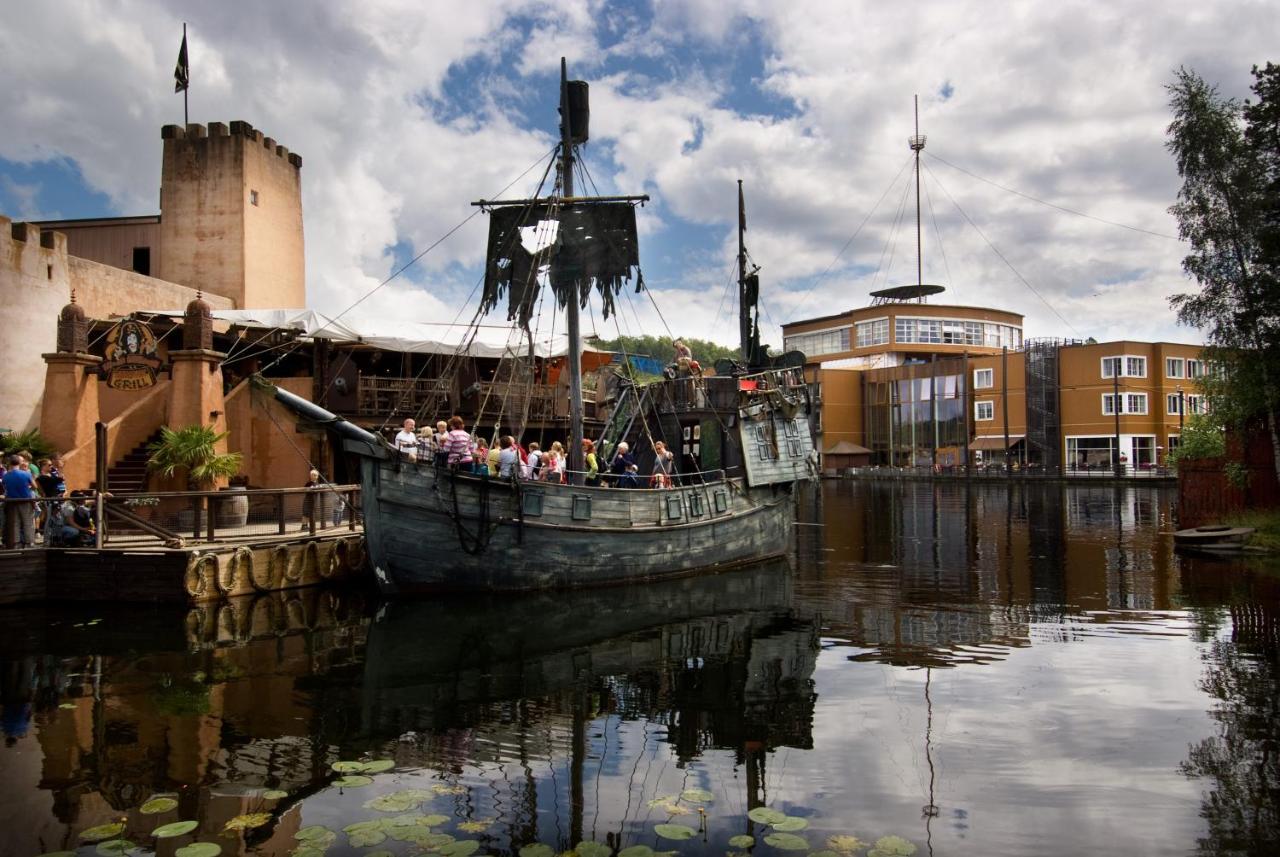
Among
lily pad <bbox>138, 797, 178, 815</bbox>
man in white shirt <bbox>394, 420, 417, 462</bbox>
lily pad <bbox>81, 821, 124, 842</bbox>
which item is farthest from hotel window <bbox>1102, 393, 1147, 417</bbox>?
lily pad <bbox>81, 821, 124, 842</bbox>

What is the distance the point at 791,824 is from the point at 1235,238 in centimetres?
2507

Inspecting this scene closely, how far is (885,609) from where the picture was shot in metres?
16.0


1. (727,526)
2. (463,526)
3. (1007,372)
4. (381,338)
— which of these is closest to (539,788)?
(463,526)

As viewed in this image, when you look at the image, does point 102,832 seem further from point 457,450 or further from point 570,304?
point 570,304

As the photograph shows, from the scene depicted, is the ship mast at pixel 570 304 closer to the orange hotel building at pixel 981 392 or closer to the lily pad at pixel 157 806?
the lily pad at pixel 157 806

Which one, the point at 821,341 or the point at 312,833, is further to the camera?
the point at 821,341

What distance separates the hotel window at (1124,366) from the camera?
203 feet

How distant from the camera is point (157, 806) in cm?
712

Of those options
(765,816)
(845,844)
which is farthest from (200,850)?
(845,844)

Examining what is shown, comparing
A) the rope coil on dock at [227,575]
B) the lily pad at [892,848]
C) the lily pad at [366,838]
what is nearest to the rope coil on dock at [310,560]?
the rope coil on dock at [227,575]

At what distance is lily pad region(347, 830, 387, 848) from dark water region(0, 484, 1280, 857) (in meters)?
0.02

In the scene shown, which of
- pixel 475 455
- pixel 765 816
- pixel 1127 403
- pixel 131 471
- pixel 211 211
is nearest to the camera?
pixel 765 816

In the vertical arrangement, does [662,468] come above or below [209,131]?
below

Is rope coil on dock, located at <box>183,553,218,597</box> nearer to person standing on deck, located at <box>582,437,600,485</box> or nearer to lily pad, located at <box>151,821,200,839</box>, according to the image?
person standing on deck, located at <box>582,437,600,485</box>
